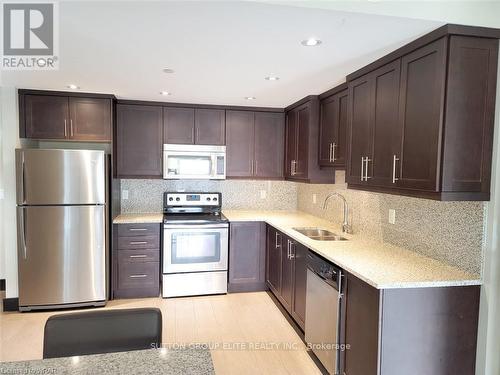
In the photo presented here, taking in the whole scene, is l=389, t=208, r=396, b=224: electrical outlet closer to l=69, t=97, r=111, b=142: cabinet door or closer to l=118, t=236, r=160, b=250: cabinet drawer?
l=118, t=236, r=160, b=250: cabinet drawer

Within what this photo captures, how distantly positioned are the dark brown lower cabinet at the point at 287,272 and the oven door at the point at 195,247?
57 cm

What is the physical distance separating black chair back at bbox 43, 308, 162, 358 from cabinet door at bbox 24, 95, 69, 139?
2.92m

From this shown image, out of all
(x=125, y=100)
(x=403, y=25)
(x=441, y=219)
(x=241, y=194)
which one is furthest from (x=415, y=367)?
(x=125, y=100)

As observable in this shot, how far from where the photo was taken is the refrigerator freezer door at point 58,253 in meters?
3.23

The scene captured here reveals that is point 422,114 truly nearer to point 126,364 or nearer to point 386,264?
point 386,264

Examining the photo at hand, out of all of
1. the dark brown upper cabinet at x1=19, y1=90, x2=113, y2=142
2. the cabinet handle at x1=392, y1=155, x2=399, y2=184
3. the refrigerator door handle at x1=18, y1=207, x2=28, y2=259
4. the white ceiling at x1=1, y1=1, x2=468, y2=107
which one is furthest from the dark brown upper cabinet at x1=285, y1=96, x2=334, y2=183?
the refrigerator door handle at x1=18, y1=207, x2=28, y2=259

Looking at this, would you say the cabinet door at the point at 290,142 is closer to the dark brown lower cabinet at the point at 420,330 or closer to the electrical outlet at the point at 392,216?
the electrical outlet at the point at 392,216

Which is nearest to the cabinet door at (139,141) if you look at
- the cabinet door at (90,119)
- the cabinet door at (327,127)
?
the cabinet door at (90,119)

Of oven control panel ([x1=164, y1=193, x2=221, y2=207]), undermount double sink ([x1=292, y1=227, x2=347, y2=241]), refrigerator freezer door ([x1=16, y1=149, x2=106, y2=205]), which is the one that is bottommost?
undermount double sink ([x1=292, y1=227, x2=347, y2=241])

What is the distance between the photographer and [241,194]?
4.54 metres

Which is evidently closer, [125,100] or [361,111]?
[361,111]

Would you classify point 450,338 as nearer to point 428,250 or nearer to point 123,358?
point 428,250

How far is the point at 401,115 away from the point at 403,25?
20.9 inches

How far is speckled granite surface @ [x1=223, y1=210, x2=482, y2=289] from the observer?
178cm
